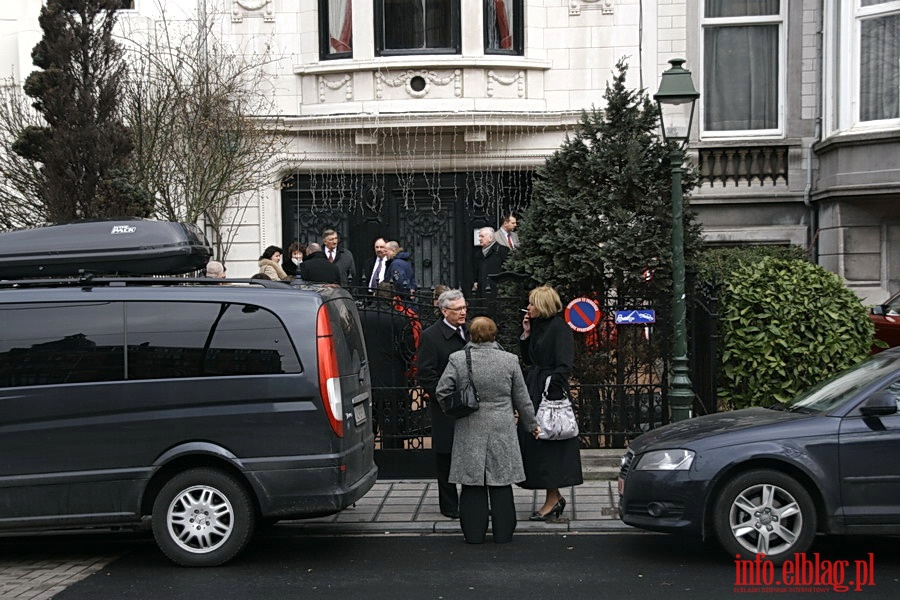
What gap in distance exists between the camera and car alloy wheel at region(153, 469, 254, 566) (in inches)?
312

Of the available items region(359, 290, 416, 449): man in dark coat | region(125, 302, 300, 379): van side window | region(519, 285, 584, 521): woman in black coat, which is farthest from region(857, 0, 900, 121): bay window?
region(125, 302, 300, 379): van side window

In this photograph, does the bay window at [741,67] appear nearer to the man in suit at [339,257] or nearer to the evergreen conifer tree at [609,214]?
the man in suit at [339,257]

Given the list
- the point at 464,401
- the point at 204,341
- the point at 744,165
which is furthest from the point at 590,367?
the point at 744,165

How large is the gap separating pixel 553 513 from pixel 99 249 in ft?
13.3

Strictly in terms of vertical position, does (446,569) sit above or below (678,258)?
below

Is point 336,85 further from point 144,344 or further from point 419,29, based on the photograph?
point 144,344

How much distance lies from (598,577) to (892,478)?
201cm

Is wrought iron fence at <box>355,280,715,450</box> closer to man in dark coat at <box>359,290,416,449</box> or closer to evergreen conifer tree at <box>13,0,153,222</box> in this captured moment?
man in dark coat at <box>359,290,416,449</box>

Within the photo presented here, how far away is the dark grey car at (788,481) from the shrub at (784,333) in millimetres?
3074

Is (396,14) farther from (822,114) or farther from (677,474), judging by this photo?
(677,474)

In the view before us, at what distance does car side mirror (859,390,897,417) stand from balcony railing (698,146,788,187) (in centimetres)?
1027

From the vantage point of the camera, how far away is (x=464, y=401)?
27.8 ft

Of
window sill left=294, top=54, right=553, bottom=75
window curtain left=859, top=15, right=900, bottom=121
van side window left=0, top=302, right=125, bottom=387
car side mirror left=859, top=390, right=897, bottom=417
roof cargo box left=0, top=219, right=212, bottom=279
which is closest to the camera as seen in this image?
car side mirror left=859, top=390, right=897, bottom=417

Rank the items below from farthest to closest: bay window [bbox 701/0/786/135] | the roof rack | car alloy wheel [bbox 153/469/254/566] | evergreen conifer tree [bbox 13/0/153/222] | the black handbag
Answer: bay window [bbox 701/0/786/135] < evergreen conifer tree [bbox 13/0/153/222] < the black handbag < the roof rack < car alloy wheel [bbox 153/469/254/566]
